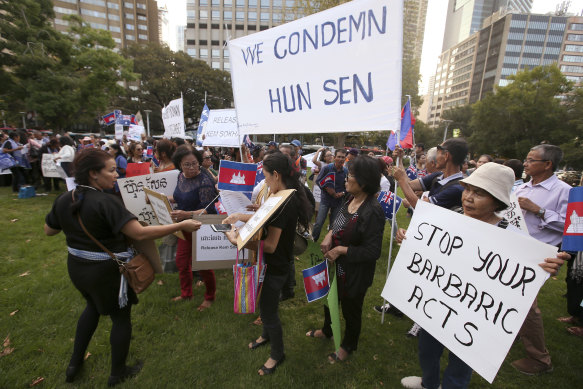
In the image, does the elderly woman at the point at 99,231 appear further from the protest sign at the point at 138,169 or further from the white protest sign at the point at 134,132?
the white protest sign at the point at 134,132


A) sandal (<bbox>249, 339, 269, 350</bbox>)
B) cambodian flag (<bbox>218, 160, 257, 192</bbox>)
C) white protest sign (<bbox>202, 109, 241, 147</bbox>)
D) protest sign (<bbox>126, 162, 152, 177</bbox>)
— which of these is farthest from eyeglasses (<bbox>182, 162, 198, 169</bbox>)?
white protest sign (<bbox>202, 109, 241, 147</bbox>)

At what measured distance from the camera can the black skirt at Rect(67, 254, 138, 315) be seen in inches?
87.3

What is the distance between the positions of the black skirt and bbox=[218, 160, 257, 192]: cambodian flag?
1.59m

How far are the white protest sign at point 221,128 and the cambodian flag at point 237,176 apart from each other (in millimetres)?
3579

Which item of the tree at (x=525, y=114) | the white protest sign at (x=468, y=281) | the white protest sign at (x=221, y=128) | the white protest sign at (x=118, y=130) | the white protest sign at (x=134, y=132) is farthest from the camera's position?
the tree at (x=525, y=114)

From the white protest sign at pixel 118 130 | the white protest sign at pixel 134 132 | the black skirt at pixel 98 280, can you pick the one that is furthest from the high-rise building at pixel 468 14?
the black skirt at pixel 98 280

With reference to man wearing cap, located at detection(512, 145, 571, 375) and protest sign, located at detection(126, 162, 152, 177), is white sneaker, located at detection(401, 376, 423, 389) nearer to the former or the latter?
man wearing cap, located at detection(512, 145, 571, 375)

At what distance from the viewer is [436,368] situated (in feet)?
7.55

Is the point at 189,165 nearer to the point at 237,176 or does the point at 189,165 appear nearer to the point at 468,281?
the point at 237,176

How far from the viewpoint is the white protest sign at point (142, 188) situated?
12.1ft

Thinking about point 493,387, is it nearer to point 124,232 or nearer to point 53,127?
point 124,232

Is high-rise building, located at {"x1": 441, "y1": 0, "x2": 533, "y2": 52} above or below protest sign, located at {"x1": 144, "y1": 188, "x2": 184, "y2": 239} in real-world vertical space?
above

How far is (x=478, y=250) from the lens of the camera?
1816 mm

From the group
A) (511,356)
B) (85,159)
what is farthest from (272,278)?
(511,356)
